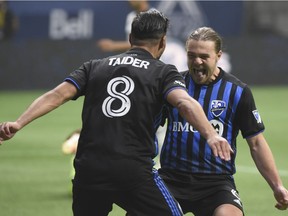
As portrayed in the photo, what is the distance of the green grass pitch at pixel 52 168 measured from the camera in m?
10.3

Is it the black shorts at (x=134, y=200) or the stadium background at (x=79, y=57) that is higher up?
the black shorts at (x=134, y=200)

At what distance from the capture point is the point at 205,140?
7.05m

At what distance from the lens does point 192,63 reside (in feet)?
23.0

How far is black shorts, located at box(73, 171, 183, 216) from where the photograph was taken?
5.97 meters

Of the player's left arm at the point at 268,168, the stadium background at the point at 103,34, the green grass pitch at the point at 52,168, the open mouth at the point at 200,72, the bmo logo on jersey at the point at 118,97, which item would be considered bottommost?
the stadium background at the point at 103,34

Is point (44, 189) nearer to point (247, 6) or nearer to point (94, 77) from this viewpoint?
point (94, 77)

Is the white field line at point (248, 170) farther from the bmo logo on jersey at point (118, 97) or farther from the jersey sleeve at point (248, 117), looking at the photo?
the bmo logo on jersey at point (118, 97)

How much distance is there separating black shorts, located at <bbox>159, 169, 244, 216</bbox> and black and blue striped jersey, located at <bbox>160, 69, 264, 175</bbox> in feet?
0.18

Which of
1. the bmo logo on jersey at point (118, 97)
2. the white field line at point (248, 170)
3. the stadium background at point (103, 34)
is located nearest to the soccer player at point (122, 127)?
the bmo logo on jersey at point (118, 97)

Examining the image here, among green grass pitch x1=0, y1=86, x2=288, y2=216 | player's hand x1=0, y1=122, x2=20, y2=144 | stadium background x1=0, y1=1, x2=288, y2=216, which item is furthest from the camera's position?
stadium background x1=0, y1=1, x2=288, y2=216

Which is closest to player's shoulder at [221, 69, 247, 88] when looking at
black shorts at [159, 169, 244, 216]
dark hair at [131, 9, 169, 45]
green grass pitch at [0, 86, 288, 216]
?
black shorts at [159, 169, 244, 216]

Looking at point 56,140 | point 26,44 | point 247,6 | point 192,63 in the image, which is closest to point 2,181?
point 56,140

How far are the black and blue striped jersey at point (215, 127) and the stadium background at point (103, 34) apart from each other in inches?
641

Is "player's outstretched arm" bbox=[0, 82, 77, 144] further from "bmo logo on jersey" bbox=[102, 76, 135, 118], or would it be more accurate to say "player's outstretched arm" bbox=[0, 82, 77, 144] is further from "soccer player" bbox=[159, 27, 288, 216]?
"soccer player" bbox=[159, 27, 288, 216]
